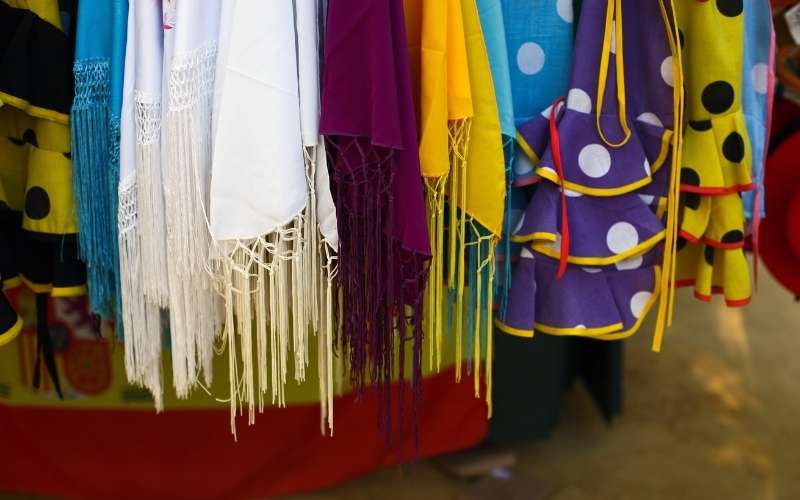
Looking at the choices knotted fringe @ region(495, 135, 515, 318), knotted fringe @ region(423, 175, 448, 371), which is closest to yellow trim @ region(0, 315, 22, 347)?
knotted fringe @ region(423, 175, 448, 371)

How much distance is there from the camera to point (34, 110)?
A: 82 cm

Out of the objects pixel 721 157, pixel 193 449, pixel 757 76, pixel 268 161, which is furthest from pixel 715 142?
pixel 193 449

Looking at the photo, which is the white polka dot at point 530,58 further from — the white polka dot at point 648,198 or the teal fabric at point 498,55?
the white polka dot at point 648,198

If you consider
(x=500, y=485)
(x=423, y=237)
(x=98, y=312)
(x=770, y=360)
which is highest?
(x=423, y=237)

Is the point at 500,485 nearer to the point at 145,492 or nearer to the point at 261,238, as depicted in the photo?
the point at 145,492

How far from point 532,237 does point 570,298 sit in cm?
10

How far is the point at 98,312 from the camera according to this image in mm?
931

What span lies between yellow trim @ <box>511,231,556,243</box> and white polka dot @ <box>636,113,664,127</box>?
0.68 feet

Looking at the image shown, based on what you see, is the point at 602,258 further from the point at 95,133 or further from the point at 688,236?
the point at 95,133

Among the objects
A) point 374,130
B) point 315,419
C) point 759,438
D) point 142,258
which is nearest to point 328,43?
point 374,130

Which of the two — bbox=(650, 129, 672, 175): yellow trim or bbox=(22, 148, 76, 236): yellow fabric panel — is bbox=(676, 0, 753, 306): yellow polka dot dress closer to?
bbox=(650, 129, 672, 175): yellow trim

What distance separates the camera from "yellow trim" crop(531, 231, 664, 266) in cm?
96

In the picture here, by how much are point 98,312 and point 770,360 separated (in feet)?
7.10

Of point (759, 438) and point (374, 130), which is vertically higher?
point (374, 130)
